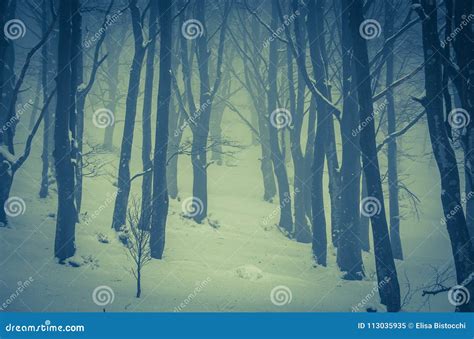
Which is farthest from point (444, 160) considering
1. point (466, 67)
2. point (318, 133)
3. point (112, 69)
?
point (112, 69)

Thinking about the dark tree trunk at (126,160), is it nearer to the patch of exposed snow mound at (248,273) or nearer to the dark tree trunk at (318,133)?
the patch of exposed snow mound at (248,273)

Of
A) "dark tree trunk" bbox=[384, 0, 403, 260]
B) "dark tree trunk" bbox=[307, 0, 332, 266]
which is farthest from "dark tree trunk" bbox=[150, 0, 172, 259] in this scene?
"dark tree trunk" bbox=[384, 0, 403, 260]

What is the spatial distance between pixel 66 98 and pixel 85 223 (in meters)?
4.66

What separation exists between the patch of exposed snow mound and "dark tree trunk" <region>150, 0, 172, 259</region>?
2185 millimetres

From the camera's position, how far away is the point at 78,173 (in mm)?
12680

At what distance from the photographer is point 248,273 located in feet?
34.3

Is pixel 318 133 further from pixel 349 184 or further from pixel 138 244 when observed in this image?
pixel 138 244

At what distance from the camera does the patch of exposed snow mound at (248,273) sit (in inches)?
406

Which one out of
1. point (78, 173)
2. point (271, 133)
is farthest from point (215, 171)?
point (78, 173)

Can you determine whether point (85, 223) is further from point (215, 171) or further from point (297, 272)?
point (215, 171)

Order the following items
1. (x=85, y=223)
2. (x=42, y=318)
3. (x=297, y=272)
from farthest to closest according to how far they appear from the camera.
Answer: (x=85, y=223)
(x=297, y=272)
(x=42, y=318)

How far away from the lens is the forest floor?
8289 millimetres

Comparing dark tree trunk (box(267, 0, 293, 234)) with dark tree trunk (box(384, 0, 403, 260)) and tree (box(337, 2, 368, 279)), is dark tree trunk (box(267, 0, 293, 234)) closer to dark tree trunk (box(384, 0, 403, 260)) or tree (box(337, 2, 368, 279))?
dark tree trunk (box(384, 0, 403, 260))

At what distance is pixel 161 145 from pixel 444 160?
267 inches
